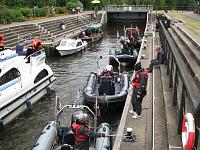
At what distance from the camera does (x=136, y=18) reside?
62594mm

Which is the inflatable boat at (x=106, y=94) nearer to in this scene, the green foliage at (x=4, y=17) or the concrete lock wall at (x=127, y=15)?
the green foliage at (x=4, y=17)

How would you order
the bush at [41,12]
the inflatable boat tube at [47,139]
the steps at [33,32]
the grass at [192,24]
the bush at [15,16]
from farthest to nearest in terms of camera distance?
the bush at [41,12], the bush at [15,16], the steps at [33,32], the grass at [192,24], the inflatable boat tube at [47,139]

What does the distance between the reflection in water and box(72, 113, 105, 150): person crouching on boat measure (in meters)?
3.61

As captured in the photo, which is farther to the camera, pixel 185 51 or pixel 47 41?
pixel 47 41

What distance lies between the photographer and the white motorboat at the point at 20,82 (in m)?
13.4

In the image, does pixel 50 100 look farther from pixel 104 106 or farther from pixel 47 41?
pixel 47 41

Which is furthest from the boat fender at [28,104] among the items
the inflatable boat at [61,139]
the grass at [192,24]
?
the grass at [192,24]

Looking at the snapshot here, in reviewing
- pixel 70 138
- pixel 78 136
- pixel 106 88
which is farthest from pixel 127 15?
pixel 70 138

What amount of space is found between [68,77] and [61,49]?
277 inches

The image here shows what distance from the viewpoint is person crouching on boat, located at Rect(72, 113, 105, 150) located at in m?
8.49

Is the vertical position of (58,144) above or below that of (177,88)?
below

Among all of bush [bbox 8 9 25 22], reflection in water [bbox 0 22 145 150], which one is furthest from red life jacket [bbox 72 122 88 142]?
bush [bbox 8 9 25 22]

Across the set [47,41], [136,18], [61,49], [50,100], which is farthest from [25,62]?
[136,18]

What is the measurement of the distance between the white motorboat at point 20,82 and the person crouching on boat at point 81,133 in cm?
499
